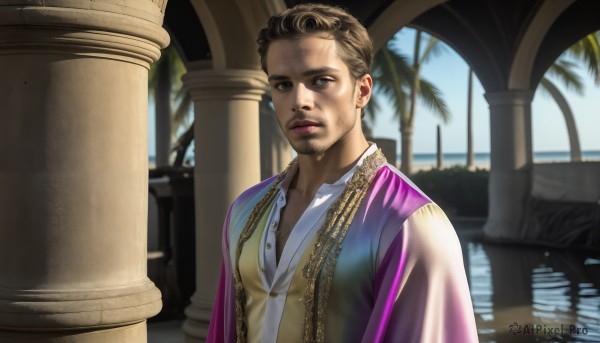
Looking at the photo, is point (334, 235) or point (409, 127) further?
point (409, 127)

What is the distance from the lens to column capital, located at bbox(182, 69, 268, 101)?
6836mm

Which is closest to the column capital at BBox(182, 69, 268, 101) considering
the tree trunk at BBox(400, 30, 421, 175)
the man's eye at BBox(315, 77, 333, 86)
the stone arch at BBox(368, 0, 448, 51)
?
the stone arch at BBox(368, 0, 448, 51)

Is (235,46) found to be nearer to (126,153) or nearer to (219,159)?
(219,159)

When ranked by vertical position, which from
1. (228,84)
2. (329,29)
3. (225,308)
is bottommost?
(225,308)

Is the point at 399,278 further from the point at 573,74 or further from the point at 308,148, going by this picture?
the point at 573,74

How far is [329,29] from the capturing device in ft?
5.64

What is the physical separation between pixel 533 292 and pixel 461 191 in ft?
39.7

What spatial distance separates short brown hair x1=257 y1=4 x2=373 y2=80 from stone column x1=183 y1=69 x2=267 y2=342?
16.8 feet

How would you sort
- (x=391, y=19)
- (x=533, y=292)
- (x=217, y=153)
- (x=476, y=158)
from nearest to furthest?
(x=217, y=153), (x=391, y=19), (x=533, y=292), (x=476, y=158)

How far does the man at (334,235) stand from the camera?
1532 mm

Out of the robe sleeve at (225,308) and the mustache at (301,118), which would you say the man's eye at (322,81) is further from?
the robe sleeve at (225,308)

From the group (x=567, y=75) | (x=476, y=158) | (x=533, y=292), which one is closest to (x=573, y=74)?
(x=567, y=75)

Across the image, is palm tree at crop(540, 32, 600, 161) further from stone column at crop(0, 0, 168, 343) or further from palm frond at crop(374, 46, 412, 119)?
stone column at crop(0, 0, 168, 343)

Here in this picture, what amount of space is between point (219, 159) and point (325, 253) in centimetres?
541
